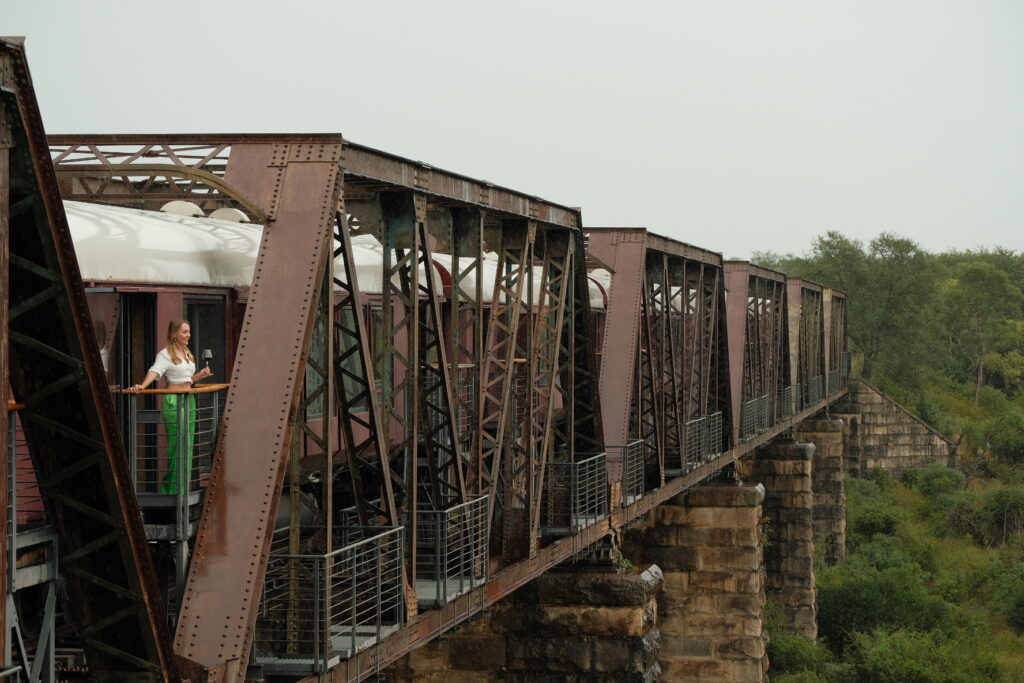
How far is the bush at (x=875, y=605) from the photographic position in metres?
37.8

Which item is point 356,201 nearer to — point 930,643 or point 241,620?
point 241,620

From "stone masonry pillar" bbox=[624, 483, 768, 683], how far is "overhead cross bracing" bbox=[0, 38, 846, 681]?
3.87 metres

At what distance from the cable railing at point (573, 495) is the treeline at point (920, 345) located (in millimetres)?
51178

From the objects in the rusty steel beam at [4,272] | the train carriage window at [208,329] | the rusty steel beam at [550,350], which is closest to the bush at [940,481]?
the rusty steel beam at [550,350]

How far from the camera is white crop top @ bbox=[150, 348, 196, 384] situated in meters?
8.62

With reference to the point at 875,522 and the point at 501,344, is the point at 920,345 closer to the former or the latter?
the point at 875,522

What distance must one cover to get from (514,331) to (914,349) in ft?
197

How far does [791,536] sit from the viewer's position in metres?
37.3

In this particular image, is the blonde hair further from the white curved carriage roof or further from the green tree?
A: the green tree

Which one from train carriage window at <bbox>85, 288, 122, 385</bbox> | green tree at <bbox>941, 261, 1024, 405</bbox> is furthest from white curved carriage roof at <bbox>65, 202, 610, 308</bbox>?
green tree at <bbox>941, 261, 1024, 405</bbox>

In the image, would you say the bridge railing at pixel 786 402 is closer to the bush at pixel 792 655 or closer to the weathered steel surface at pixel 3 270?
the bush at pixel 792 655

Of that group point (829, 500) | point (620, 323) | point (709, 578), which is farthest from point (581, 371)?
point (829, 500)

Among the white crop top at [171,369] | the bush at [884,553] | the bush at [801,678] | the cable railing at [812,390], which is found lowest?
the bush at [801,678]

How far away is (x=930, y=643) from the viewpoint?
109 feet
